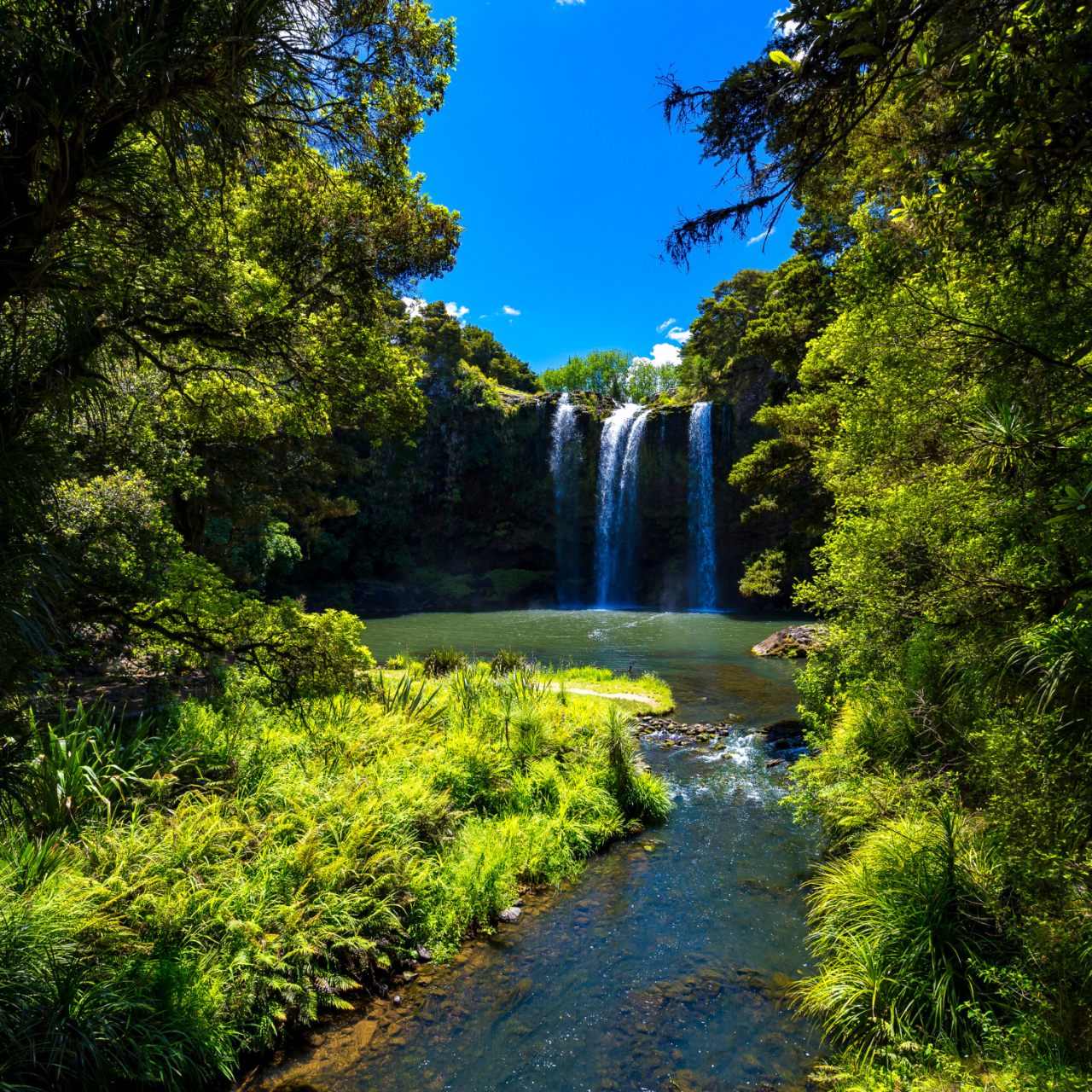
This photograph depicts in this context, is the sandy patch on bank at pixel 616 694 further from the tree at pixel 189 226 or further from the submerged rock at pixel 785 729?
the tree at pixel 189 226

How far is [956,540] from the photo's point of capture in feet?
19.4

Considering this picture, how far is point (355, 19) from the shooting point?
3.67m

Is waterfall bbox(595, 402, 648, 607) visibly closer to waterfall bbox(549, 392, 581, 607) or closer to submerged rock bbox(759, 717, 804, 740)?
waterfall bbox(549, 392, 581, 607)

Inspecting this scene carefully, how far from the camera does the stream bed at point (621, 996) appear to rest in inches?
160

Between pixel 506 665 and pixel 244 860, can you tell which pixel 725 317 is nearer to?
pixel 506 665

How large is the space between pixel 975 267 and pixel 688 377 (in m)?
42.0

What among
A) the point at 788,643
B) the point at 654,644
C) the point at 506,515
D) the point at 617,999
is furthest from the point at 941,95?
the point at 506,515

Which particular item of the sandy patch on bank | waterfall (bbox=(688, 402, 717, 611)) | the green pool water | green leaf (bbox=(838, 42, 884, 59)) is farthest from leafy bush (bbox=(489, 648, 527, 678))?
waterfall (bbox=(688, 402, 717, 611))

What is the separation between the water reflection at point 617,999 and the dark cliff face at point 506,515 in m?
28.7

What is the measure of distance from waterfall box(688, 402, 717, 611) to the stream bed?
2777cm

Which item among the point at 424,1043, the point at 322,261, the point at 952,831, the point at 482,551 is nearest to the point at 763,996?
the point at 952,831

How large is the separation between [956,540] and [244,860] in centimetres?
730

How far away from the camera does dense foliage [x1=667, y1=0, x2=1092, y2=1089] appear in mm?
2645

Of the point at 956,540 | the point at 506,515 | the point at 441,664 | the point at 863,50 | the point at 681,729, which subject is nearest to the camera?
the point at 863,50
